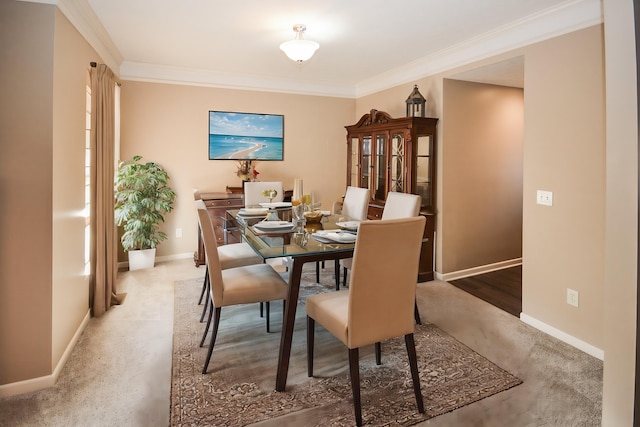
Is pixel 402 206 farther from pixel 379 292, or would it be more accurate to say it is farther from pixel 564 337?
pixel 564 337

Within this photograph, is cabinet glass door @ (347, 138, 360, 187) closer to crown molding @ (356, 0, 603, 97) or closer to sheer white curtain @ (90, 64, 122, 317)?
crown molding @ (356, 0, 603, 97)

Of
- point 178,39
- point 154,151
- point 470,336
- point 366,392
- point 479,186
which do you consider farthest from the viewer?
point 154,151

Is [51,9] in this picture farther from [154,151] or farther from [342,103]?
[342,103]

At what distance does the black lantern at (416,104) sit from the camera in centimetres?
410

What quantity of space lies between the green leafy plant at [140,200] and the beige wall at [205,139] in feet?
1.15

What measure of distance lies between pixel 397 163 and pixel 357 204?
920 millimetres

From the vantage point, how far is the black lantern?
4102 mm

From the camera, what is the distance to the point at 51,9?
6.98 ft

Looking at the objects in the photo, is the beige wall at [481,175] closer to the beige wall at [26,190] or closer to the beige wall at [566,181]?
the beige wall at [566,181]

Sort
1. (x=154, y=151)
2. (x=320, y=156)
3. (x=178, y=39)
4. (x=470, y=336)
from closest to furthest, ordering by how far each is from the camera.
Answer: (x=470, y=336)
(x=178, y=39)
(x=154, y=151)
(x=320, y=156)

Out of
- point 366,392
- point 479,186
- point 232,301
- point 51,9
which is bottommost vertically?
point 366,392

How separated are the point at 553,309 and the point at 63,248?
140 inches

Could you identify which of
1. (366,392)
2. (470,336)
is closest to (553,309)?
(470,336)

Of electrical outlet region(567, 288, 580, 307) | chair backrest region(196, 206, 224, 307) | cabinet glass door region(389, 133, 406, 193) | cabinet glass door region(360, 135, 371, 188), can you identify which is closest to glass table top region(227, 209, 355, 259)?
chair backrest region(196, 206, 224, 307)
